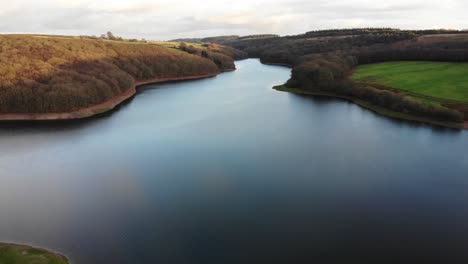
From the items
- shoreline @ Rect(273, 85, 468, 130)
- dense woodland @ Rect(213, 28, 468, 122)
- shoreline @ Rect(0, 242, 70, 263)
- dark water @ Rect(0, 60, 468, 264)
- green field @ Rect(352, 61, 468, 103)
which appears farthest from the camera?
green field @ Rect(352, 61, 468, 103)

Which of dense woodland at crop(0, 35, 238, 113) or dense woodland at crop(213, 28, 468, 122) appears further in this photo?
dense woodland at crop(0, 35, 238, 113)

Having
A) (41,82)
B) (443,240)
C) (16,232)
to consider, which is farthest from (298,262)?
(41,82)

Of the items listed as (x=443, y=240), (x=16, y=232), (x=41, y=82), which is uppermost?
(x=41, y=82)

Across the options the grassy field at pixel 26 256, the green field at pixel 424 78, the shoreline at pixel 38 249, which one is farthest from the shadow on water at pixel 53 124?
the green field at pixel 424 78

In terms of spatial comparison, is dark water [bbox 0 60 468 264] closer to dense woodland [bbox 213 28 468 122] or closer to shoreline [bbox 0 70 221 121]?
shoreline [bbox 0 70 221 121]

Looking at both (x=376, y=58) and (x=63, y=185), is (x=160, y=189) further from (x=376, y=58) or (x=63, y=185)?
(x=376, y=58)

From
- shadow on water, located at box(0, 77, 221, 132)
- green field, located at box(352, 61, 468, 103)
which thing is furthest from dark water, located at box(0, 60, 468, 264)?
green field, located at box(352, 61, 468, 103)

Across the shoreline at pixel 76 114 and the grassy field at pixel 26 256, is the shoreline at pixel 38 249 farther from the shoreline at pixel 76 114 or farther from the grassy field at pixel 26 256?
the shoreline at pixel 76 114
